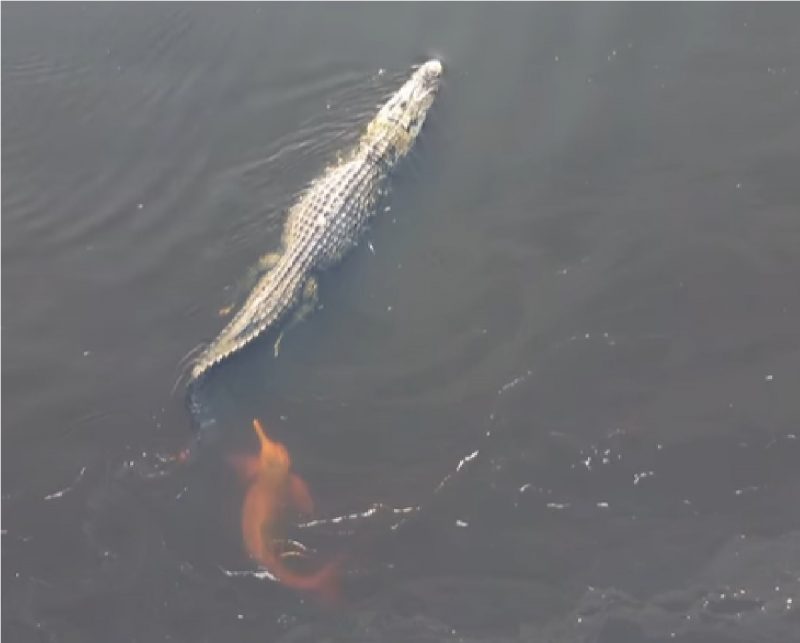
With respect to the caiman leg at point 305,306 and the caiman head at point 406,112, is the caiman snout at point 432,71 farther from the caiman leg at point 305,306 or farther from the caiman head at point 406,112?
the caiman leg at point 305,306

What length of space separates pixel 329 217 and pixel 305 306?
0.56 metres

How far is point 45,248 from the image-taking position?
17.9 feet

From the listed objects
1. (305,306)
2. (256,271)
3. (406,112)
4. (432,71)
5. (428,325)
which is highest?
(432,71)

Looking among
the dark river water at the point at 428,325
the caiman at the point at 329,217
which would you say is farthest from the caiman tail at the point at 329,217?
the dark river water at the point at 428,325

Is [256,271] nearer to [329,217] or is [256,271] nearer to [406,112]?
[329,217]

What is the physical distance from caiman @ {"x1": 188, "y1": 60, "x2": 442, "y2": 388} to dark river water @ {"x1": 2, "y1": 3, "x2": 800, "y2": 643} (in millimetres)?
112

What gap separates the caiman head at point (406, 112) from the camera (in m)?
5.67

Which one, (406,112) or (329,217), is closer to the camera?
(329,217)

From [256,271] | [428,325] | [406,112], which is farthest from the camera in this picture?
[406,112]

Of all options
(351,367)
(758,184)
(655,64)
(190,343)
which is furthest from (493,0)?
(190,343)

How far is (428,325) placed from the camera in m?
5.34

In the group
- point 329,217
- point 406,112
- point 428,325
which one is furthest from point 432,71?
point 428,325

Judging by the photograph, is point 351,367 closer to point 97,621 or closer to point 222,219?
point 222,219

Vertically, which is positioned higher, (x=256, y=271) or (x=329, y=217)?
(x=329, y=217)
